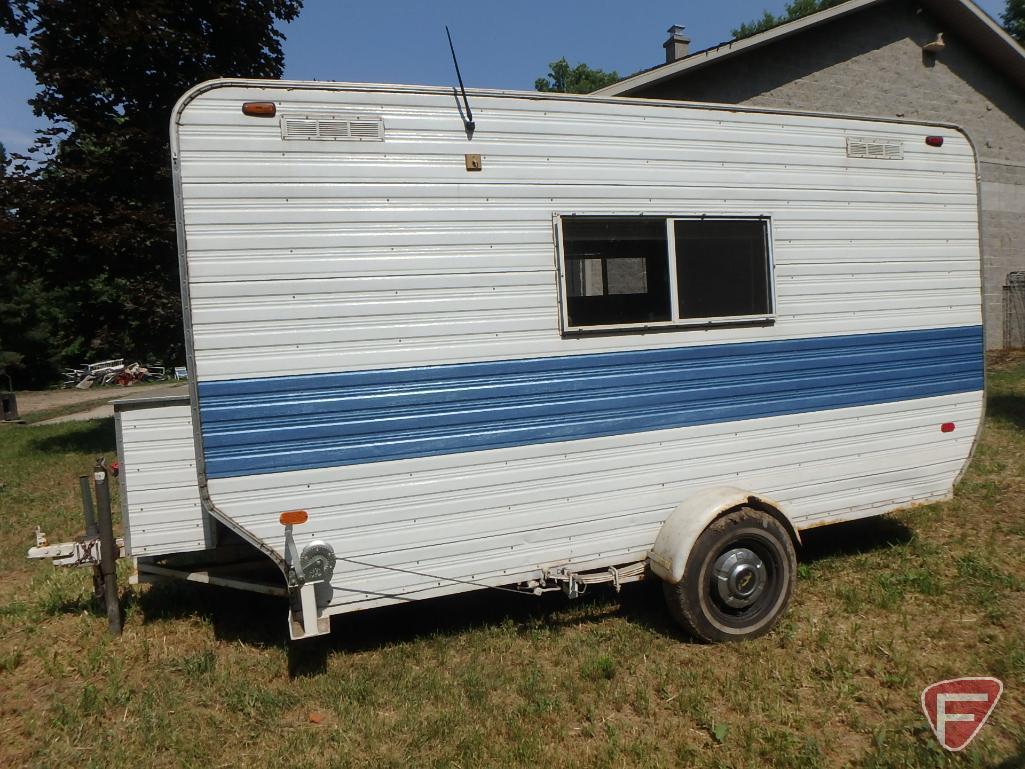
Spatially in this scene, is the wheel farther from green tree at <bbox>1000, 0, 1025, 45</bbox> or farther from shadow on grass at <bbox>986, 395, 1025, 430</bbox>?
green tree at <bbox>1000, 0, 1025, 45</bbox>

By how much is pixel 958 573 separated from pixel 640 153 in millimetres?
3743

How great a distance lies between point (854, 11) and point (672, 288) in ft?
40.4

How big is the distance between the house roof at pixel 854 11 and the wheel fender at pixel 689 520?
8646 mm

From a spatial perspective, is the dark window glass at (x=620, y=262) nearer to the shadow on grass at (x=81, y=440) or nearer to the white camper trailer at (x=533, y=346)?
the white camper trailer at (x=533, y=346)

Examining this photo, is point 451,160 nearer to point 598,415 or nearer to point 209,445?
point 598,415

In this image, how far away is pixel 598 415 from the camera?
4.23 meters

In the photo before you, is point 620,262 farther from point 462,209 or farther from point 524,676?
point 524,676

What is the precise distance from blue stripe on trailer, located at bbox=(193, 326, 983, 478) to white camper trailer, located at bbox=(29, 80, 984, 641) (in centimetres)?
1

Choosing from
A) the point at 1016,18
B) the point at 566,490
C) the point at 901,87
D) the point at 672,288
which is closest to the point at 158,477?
the point at 566,490

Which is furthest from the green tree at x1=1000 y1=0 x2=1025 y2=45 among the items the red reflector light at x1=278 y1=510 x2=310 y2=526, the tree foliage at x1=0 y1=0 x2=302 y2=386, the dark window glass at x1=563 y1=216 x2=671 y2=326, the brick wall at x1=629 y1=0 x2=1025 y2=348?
the red reflector light at x1=278 y1=510 x2=310 y2=526

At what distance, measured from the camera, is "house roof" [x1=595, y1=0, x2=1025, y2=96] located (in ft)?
37.7

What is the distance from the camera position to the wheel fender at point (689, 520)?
13.6 ft

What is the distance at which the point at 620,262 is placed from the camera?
479 centimetres

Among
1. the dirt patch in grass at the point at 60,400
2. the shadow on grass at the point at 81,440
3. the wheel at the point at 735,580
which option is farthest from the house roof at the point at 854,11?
the dirt patch in grass at the point at 60,400
